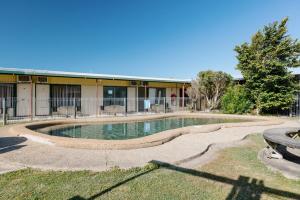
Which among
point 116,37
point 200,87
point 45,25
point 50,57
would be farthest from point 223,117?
point 50,57

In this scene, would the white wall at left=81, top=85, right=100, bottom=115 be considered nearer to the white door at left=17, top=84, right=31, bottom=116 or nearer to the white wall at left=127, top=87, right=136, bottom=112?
the white wall at left=127, top=87, right=136, bottom=112

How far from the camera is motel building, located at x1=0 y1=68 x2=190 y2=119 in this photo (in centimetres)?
1488

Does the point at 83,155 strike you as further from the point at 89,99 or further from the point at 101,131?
the point at 89,99

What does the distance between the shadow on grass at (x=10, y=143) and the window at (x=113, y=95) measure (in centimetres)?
1152

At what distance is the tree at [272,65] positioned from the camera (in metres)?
17.3

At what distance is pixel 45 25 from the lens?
71.7ft

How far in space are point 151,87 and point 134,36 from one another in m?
7.90

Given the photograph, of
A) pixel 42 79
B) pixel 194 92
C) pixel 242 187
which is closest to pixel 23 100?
pixel 42 79

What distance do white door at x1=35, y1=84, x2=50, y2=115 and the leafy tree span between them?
14641 millimetres

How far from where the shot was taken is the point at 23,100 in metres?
15.0

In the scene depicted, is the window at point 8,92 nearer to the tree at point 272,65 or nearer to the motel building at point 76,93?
the motel building at point 76,93

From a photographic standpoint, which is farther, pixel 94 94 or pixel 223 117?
pixel 94 94

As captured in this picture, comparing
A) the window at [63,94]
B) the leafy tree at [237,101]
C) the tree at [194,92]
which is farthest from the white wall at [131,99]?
the leafy tree at [237,101]

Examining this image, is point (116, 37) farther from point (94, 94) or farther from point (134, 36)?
point (94, 94)
